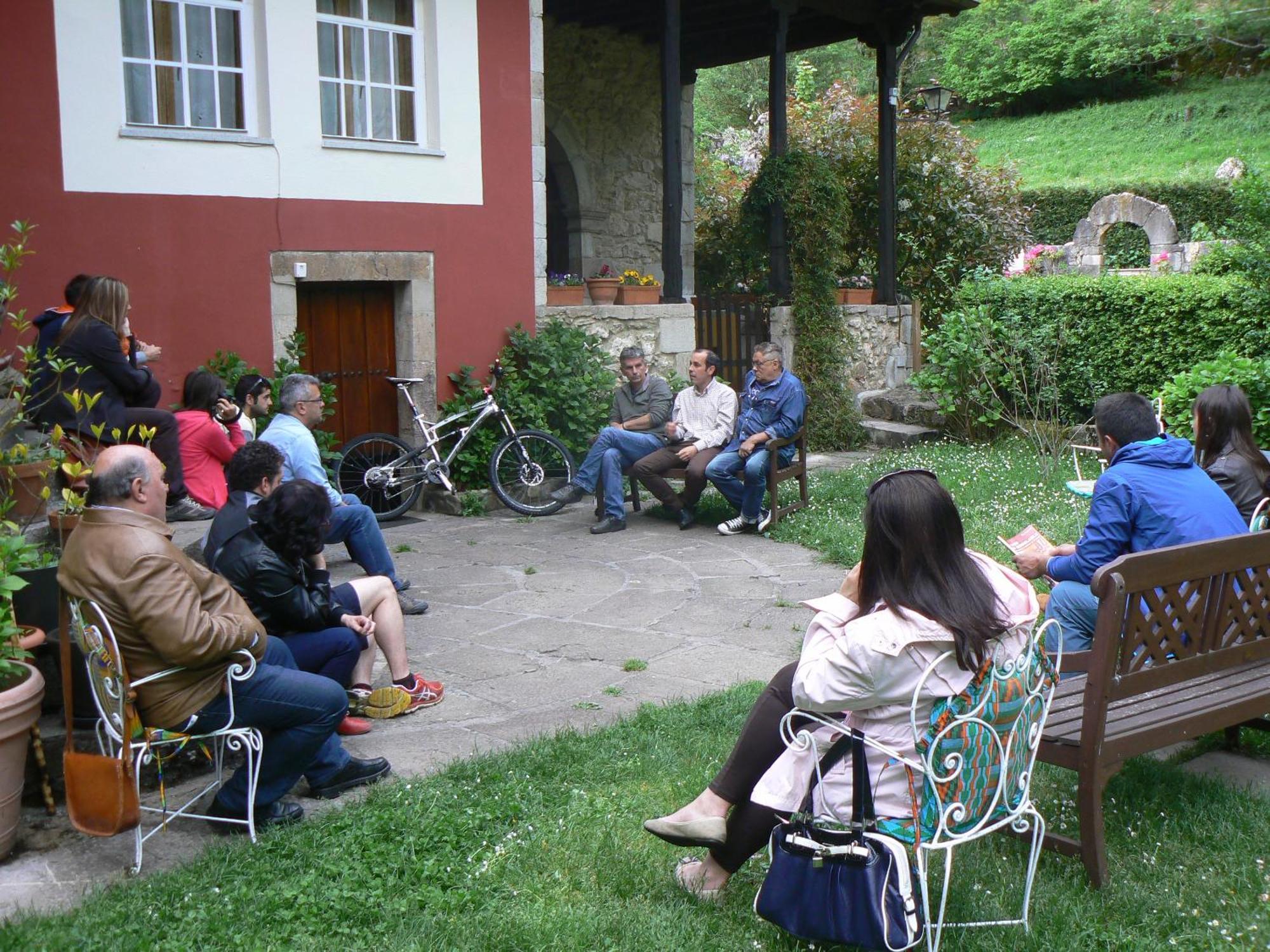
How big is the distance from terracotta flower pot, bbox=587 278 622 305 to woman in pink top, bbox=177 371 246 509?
4.29 meters

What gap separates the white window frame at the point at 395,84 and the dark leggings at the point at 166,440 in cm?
312

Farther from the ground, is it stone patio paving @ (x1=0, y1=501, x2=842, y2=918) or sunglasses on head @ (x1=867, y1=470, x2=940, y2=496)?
sunglasses on head @ (x1=867, y1=470, x2=940, y2=496)

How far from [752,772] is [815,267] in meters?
10.2

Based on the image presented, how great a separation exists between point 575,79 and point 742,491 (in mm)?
7691

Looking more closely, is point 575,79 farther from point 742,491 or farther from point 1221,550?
point 1221,550

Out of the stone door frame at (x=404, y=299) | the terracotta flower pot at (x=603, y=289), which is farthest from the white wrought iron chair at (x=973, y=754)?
the terracotta flower pot at (x=603, y=289)

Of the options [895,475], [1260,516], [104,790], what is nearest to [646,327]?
[1260,516]

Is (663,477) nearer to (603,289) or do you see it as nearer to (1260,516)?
(603,289)

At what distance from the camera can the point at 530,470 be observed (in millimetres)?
9609

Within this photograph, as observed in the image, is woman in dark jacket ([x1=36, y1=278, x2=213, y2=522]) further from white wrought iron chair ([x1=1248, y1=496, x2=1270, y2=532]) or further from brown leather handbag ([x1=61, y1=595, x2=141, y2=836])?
white wrought iron chair ([x1=1248, y1=496, x2=1270, y2=532])

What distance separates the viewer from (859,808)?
9.46ft

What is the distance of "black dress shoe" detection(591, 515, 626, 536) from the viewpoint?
873cm

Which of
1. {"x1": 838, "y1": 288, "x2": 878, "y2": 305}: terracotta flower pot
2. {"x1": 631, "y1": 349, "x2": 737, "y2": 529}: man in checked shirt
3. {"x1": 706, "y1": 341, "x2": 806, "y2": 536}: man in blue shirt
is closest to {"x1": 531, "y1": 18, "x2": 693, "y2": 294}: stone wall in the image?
{"x1": 838, "y1": 288, "x2": 878, "y2": 305}: terracotta flower pot

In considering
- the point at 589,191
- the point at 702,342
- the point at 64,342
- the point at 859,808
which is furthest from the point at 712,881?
the point at 589,191
